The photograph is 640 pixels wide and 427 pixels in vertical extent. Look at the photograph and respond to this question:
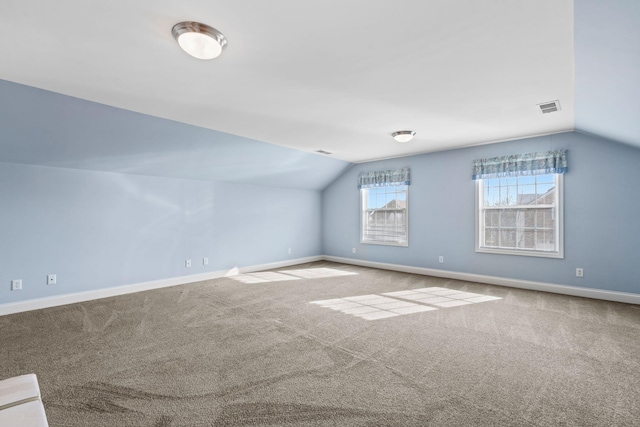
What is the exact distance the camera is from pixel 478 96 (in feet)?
9.93

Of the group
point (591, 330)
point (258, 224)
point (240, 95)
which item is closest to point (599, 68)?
point (591, 330)

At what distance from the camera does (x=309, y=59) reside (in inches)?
90.9

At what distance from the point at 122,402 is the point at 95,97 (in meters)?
2.82

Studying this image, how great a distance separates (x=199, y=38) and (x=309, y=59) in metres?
0.81

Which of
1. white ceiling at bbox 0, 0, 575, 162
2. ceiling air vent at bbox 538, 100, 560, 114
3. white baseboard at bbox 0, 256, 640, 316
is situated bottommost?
white baseboard at bbox 0, 256, 640, 316

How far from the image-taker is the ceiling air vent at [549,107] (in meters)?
3.18

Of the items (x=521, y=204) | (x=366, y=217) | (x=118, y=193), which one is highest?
(x=118, y=193)

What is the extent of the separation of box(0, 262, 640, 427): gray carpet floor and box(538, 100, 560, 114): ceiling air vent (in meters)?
2.37

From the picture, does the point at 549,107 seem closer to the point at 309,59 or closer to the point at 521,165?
the point at 521,165

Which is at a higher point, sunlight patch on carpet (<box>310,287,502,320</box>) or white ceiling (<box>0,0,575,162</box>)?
white ceiling (<box>0,0,575,162</box>)

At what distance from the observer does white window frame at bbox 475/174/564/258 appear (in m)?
4.29

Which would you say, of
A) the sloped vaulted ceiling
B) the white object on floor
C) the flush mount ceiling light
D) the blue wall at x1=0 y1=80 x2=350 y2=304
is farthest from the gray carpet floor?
the flush mount ceiling light

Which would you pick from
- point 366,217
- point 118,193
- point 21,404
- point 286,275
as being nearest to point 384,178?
point 366,217

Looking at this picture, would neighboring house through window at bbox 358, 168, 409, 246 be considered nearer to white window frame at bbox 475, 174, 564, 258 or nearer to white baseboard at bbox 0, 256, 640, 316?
white baseboard at bbox 0, 256, 640, 316
